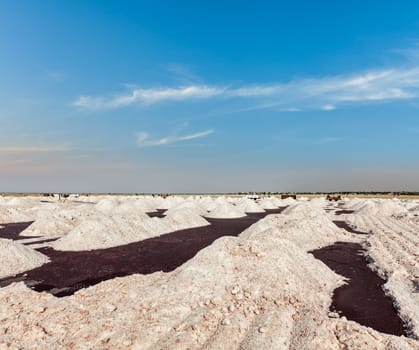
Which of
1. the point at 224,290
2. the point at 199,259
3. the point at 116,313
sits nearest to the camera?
the point at 116,313

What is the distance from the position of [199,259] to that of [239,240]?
1.95m

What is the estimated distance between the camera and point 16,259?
492 inches

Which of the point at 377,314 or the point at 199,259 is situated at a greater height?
the point at 199,259

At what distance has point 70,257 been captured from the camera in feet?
47.5

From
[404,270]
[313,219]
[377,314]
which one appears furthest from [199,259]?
[313,219]

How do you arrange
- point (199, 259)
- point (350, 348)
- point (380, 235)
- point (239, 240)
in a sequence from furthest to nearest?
point (380, 235)
point (239, 240)
point (199, 259)
point (350, 348)

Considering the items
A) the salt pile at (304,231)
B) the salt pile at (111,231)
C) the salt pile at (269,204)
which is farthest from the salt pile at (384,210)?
the salt pile at (111,231)

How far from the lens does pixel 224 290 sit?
805 centimetres

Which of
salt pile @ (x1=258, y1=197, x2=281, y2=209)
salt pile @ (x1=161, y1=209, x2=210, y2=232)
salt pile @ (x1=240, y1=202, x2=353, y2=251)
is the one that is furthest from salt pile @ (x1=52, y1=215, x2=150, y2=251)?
salt pile @ (x1=258, y1=197, x2=281, y2=209)

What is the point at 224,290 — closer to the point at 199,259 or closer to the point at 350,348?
the point at 199,259

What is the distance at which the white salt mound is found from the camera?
11828mm

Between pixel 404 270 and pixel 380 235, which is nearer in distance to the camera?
pixel 404 270

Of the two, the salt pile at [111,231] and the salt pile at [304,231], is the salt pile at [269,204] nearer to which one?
the salt pile at [111,231]

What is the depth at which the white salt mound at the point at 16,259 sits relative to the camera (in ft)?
38.8
